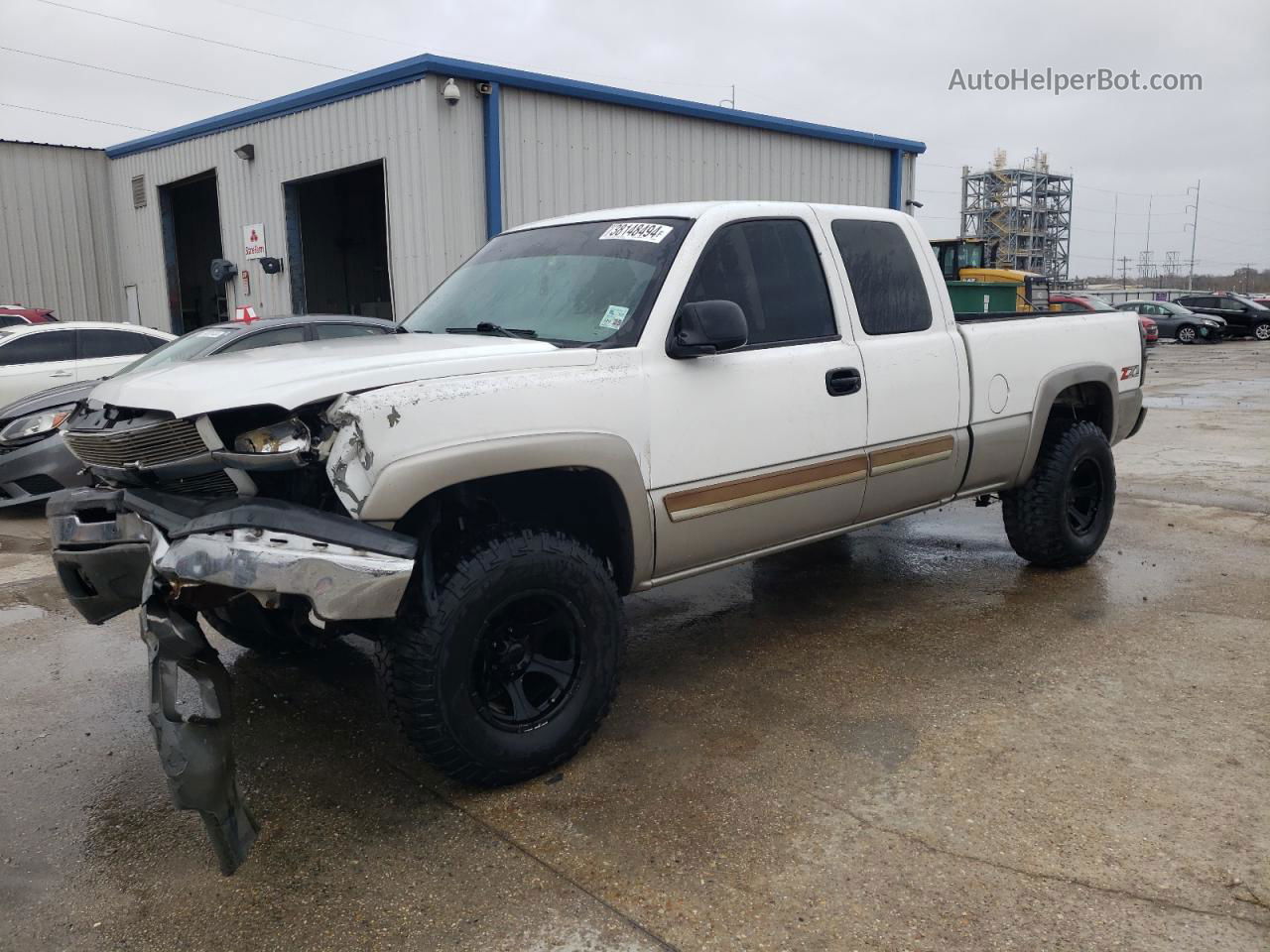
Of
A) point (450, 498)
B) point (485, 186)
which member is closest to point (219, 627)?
point (450, 498)

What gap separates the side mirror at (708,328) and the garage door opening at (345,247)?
638 inches

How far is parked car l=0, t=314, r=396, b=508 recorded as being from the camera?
7.41 m

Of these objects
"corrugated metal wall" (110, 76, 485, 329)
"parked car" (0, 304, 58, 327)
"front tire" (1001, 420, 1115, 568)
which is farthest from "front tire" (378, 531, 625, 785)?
"parked car" (0, 304, 58, 327)

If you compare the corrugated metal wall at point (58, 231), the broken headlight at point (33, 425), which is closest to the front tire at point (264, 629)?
the broken headlight at point (33, 425)

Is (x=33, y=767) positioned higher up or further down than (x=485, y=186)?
further down

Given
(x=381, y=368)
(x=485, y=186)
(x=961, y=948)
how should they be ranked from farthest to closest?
(x=485, y=186), (x=381, y=368), (x=961, y=948)

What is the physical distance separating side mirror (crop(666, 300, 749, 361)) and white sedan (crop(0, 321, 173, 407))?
7636 mm

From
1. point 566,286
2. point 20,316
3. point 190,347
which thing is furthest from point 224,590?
point 20,316

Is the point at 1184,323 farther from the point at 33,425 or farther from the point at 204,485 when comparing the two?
the point at 204,485

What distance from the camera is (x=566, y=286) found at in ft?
13.1

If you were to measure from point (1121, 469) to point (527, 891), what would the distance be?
Answer: 8261 mm

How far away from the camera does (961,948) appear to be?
247 cm

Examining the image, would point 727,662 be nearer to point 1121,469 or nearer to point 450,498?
point 450,498

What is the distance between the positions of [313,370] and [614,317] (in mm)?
1151
